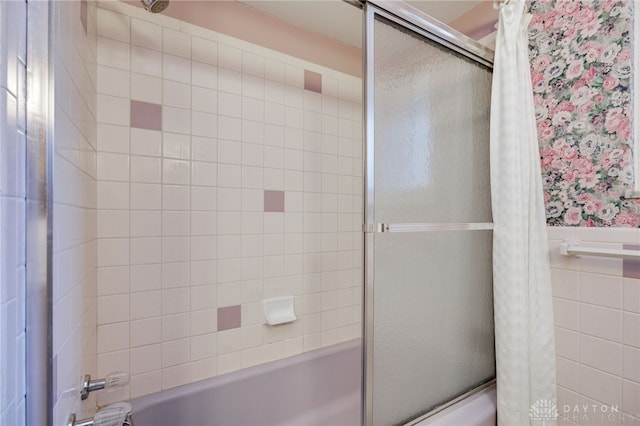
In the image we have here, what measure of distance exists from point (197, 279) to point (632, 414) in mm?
1757

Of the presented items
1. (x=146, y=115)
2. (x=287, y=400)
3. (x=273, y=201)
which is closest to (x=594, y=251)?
(x=273, y=201)

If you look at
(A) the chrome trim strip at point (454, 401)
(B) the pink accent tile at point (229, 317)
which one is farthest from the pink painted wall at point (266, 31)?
(A) the chrome trim strip at point (454, 401)

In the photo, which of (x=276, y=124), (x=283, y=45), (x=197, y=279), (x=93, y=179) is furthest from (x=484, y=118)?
(x=93, y=179)

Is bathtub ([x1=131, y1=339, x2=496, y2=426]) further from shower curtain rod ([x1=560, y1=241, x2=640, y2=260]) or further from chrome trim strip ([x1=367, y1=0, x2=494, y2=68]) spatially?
chrome trim strip ([x1=367, y1=0, x2=494, y2=68])

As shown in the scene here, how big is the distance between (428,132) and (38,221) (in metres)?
1.09

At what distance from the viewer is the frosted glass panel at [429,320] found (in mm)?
936

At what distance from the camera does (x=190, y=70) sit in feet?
4.29

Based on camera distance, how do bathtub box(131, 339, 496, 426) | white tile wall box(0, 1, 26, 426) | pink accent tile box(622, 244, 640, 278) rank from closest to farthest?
white tile wall box(0, 1, 26, 426)
pink accent tile box(622, 244, 640, 278)
bathtub box(131, 339, 496, 426)

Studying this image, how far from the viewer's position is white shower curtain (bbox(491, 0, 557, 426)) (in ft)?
3.53

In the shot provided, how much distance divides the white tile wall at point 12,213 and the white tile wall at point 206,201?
2.81 feet

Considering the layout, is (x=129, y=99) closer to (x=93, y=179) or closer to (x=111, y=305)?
(x=93, y=179)

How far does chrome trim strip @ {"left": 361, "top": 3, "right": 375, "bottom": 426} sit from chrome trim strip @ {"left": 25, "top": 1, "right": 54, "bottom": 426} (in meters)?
0.70

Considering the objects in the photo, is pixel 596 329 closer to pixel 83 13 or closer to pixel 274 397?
pixel 274 397

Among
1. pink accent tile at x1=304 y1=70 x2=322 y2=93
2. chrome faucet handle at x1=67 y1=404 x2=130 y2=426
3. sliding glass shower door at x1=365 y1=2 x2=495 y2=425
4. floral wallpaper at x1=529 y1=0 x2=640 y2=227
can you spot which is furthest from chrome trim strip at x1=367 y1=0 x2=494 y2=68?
chrome faucet handle at x1=67 y1=404 x2=130 y2=426
